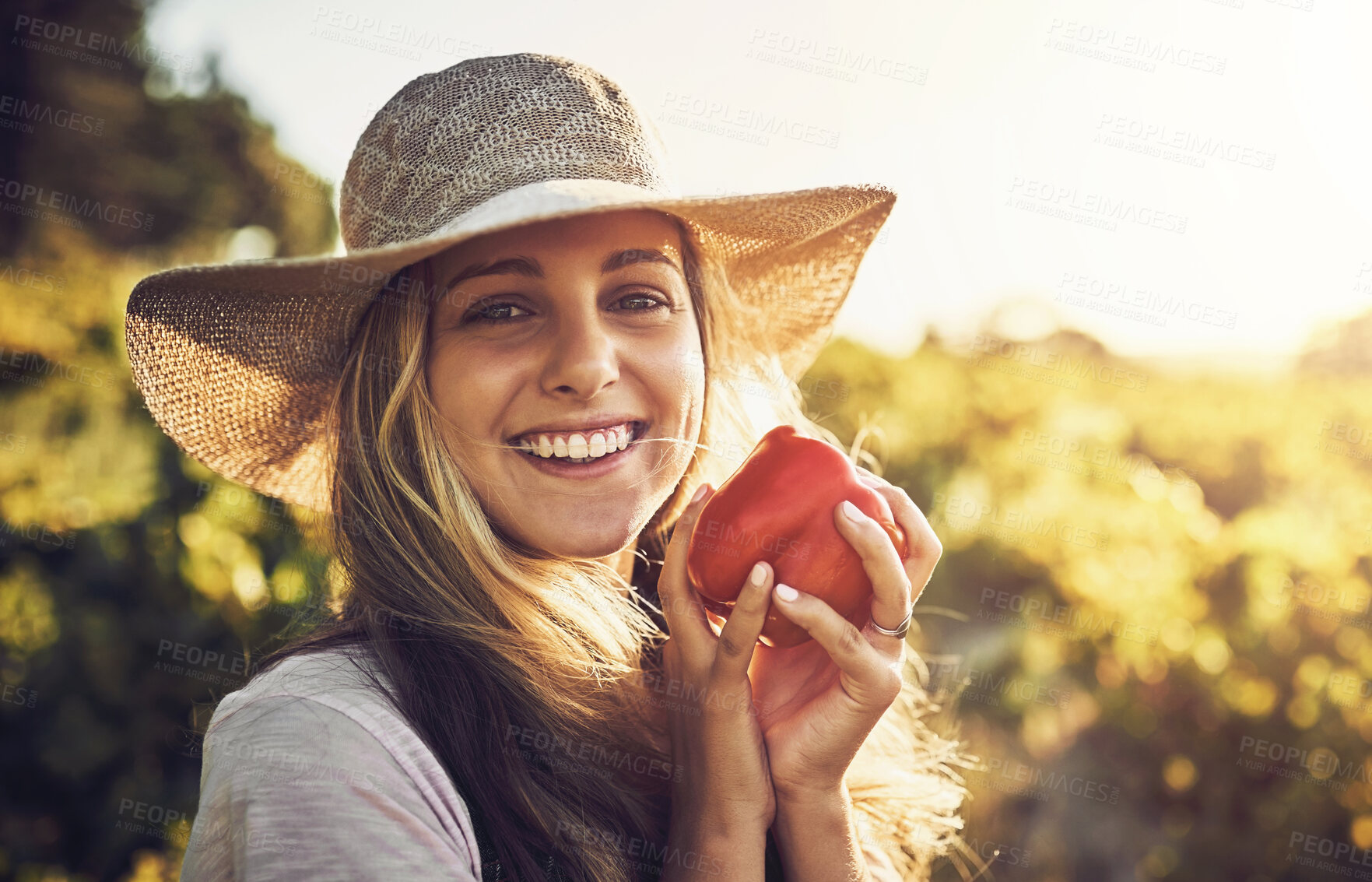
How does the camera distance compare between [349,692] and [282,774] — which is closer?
[282,774]

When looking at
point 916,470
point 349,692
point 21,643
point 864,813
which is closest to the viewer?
point 349,692

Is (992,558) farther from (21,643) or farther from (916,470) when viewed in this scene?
(21,643)

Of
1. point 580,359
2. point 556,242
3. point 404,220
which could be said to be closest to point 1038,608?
point 580,359

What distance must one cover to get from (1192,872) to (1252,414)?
184cm

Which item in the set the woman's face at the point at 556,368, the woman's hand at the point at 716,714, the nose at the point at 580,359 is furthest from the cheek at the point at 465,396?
the woman's hand at the point at 716,714

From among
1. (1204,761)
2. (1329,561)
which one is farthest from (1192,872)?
(1329,561)

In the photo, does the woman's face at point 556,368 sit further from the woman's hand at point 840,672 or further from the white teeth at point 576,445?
the woman's hand at point 840,672

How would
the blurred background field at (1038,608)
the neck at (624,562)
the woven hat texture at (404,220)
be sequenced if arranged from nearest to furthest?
the woven hat texture at (404,220)
the neck at (624,562)
the blurred background field at (1038,608)

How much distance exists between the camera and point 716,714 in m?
1.67

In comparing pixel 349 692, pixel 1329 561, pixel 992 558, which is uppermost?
pixel 349 692

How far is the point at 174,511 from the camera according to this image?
3350mm

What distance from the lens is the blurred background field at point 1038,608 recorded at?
3.13 m

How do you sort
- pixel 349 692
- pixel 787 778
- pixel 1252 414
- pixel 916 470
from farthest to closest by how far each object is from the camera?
pixel 916 470 < pixel 1252 414 < pixel 787 778 < pixel 349 692

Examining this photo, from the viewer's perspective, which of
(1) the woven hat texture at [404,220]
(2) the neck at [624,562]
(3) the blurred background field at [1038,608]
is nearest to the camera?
(1) the woven hat texture at [404,220]
